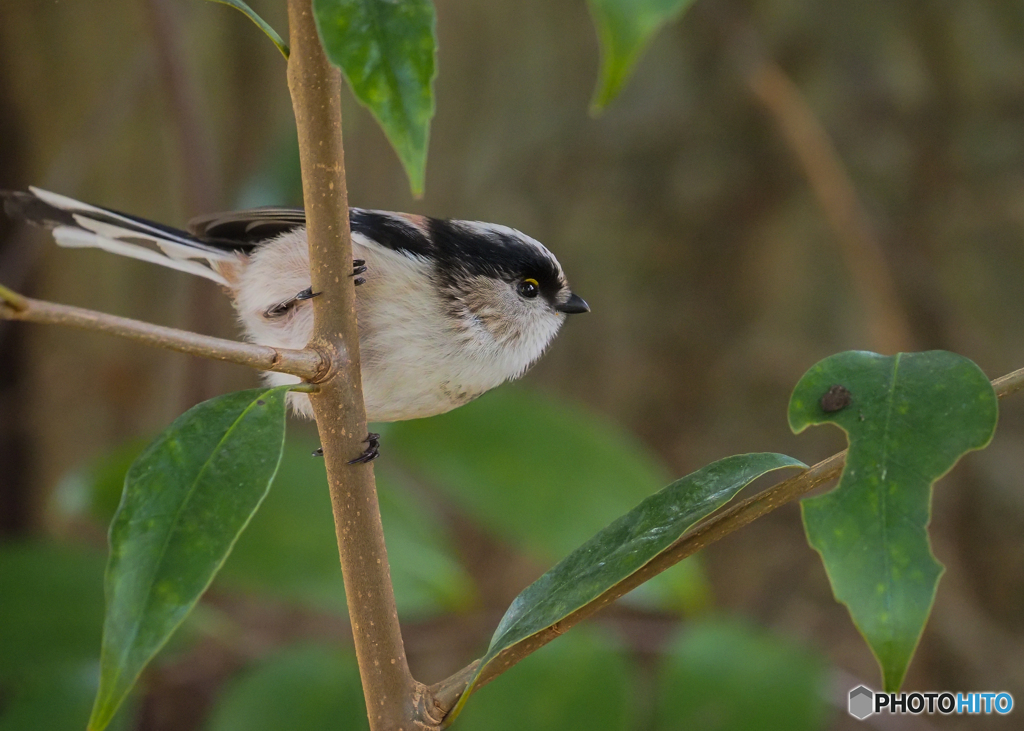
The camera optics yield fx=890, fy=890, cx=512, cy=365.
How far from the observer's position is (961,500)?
84.0 inches

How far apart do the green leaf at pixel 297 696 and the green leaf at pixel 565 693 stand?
0.78 feet

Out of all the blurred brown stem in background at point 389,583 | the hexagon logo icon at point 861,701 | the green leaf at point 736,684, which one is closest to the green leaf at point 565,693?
the green leaf at point 736,684

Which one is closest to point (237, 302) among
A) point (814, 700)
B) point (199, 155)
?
point (199, 155)

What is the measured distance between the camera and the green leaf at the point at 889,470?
51 centimetres

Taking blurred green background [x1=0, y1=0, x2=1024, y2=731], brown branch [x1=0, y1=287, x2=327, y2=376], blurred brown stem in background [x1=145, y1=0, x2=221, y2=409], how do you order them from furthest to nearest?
blurred green background [x1=0, y1=0, x2=1024, y2=731] < blurred brown stem in background [x1=145, y1=0, x2=221, y2=409] < brown branch [x1=0, y1=287, x2=327, y2=376]

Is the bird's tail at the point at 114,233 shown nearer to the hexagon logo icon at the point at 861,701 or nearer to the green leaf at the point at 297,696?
the green leaf at the point at 297,696

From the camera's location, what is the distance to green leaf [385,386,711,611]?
163 cm

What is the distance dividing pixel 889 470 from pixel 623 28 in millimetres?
319

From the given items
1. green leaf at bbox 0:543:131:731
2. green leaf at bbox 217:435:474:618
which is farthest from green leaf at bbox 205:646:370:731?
green leaf at bbox 0:543:131:731

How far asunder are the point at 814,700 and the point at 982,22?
160 centimetres

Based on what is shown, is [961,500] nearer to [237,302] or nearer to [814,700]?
[814,700]

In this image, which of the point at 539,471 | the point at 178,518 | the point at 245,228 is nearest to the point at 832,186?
the point at 539,471
